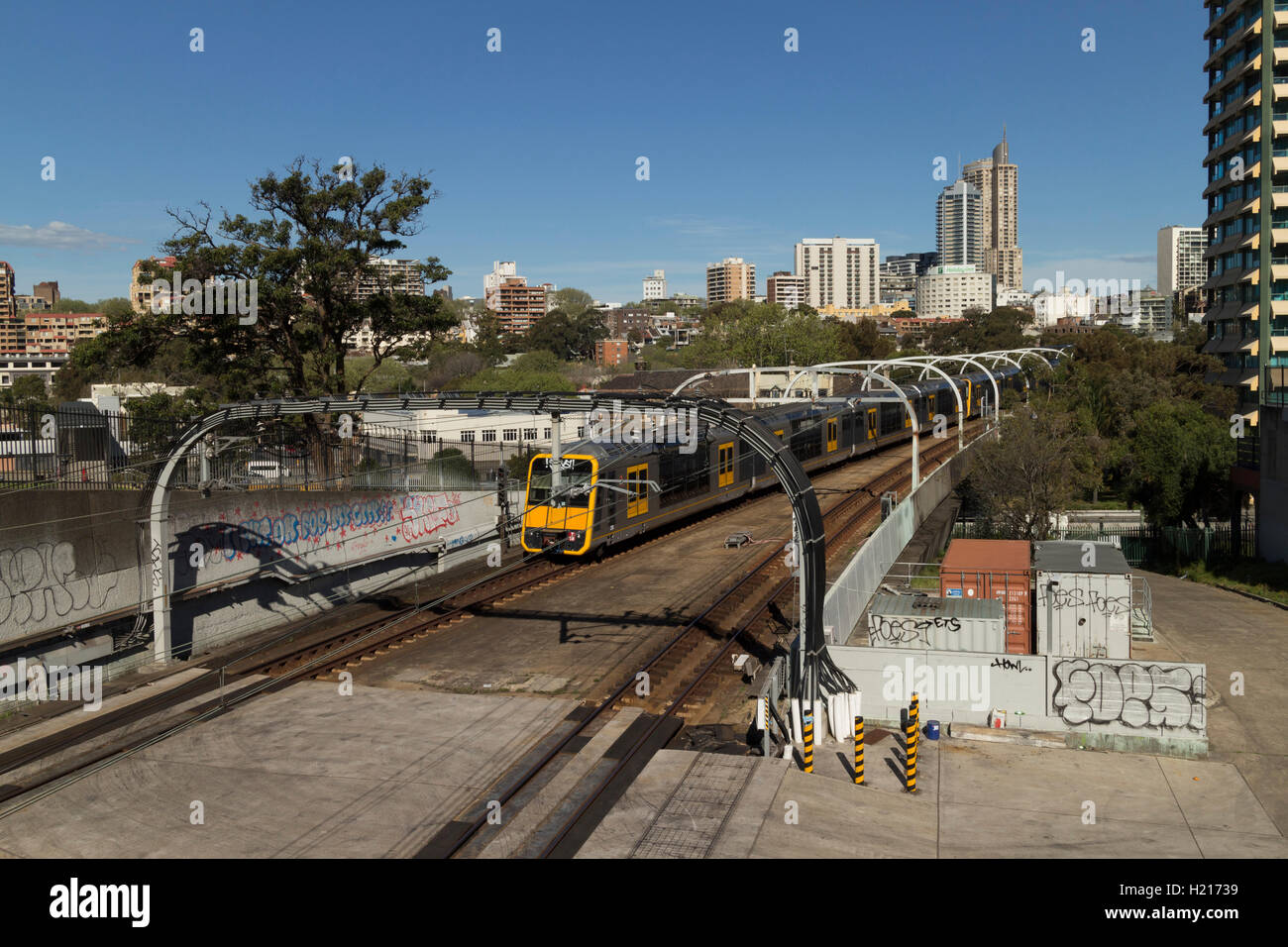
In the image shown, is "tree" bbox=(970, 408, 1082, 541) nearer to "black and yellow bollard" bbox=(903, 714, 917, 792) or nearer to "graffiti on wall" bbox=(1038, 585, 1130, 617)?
"graffiti on wall" bbox=(1038, 585, 1130, 617)

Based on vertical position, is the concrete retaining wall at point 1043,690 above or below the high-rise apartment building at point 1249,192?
below

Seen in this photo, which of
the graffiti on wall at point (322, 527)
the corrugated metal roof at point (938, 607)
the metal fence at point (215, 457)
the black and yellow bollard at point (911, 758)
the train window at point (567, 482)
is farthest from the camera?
the train window at point (567, 482)

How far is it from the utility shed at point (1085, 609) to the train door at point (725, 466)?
12921 mm

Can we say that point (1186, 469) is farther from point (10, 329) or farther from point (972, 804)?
point (10, 329)

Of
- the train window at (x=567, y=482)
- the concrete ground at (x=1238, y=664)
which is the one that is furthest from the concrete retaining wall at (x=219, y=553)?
the concrete ground at (x=1238, y=664)

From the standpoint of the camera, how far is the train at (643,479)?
25.8 m

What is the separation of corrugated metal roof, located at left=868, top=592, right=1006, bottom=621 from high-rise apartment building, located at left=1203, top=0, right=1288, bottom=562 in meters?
42.6

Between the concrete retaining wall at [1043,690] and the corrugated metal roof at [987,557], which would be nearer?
the concrete retaining wall at [1043,690]

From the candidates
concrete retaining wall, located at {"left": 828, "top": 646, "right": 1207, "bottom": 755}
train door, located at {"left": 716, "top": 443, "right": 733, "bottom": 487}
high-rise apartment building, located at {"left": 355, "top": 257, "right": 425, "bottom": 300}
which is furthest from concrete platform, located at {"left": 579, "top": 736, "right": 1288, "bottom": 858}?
high-rise apartment building, located at {"left": 355, "top": 257, "right": 425, "bottom": 300}

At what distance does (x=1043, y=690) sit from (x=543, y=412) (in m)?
9.28

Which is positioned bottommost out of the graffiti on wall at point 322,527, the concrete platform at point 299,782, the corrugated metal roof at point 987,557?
the concrete platform at point 299,782

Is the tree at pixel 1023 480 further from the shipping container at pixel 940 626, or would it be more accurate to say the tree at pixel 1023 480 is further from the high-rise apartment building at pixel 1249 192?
the high-rise apartment building at pixel 1249 192

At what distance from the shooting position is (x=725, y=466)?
3278cm
